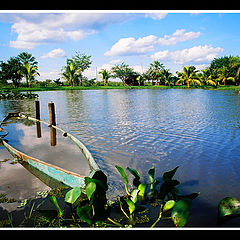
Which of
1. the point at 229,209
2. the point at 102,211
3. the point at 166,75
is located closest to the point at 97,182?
the point at 102,211

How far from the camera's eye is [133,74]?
62.1 metres

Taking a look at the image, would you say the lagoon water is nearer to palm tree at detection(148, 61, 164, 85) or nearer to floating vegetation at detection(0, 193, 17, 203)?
floating vegetation at detection(0, 193, 17, 203)

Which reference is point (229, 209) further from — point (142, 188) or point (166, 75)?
point (166, 75)

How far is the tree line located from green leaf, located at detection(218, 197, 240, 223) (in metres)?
44.6

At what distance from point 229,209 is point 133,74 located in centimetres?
6064

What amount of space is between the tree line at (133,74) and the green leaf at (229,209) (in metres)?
44.6

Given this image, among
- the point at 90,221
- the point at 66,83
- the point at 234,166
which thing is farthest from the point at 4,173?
the point at 66,83

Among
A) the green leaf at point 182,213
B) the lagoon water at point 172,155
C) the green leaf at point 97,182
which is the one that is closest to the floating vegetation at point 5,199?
the lagoon water at point 172,155

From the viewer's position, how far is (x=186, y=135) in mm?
9164

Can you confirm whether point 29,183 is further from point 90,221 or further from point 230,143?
point 230,143

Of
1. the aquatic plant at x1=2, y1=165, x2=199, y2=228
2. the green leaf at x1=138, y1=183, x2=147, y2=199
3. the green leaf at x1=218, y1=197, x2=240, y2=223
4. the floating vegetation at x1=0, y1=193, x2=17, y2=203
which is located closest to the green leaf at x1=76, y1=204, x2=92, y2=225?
the aquatic plant at x1=2, y1=165, x2=199, y2=228

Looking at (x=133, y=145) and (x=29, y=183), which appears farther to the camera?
(x=133, y=145)

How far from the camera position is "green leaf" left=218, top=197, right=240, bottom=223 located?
10.8ft
